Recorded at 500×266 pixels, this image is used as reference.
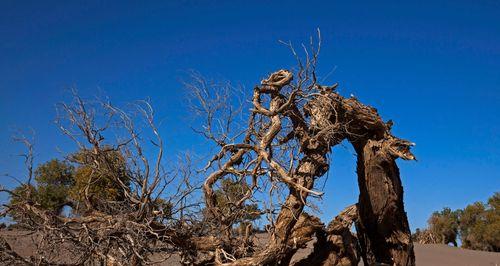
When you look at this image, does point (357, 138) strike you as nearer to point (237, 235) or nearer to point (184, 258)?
point (237, 235)

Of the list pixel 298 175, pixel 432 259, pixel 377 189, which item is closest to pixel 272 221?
pixel 298 175

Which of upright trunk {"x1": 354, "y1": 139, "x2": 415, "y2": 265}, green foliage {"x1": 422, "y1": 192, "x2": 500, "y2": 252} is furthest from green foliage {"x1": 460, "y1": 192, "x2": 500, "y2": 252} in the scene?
upright trunk {"x1": 354, "y1": 139, "x2": 415, "y2": 265}

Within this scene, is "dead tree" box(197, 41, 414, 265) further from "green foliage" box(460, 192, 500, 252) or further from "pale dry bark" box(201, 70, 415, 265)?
"green foliage" box(460, 192, 500, 252)

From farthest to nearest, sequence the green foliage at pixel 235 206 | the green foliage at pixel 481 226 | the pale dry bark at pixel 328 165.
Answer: the green foliage at pixel 481 226, the green foliage at pixel 235 206, the pale dry bark at pixel 328 165

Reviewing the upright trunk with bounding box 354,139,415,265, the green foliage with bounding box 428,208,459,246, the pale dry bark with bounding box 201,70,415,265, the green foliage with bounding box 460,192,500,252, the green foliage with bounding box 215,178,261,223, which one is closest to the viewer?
the pale dry bark with bounding box 201,70,415,265

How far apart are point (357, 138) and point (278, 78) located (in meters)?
2.08

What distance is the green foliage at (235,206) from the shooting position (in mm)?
8430

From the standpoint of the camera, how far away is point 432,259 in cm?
2258

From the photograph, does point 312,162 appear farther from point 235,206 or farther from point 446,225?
point 446,225

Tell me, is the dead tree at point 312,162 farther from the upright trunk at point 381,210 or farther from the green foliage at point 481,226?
the green foliage at point 481,226

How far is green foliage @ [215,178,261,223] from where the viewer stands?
843 cm

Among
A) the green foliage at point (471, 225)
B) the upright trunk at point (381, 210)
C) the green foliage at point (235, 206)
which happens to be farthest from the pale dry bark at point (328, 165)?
the green foliage at point (471, 225)

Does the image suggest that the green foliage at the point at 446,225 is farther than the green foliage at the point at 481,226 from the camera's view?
Yes

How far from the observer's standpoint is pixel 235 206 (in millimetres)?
8406
